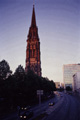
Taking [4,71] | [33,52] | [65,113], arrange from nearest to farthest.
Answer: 1. [65,113]
2. [4,71]
3. [33,52]

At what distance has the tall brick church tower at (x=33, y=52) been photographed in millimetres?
129000

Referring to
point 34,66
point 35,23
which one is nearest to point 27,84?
point 34,66

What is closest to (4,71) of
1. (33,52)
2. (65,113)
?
(65,113)

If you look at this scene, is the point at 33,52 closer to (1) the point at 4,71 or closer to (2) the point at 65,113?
(1) the point at 4,71

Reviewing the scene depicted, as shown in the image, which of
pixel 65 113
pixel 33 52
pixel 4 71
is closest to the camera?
pixel 65 113

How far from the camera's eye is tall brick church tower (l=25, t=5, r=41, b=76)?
129 metres

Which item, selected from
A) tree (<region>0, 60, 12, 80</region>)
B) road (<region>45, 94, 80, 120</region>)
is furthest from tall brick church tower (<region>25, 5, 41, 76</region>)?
road (<region>45, 94, 80, 120</region>)

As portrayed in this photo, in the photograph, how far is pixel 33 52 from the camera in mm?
136000

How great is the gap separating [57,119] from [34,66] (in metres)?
103

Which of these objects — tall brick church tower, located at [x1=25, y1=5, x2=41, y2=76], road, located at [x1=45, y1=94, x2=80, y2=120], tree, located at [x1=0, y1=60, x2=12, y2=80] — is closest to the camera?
road, located at [x1=45, y1=94, x2=80, y2=120]

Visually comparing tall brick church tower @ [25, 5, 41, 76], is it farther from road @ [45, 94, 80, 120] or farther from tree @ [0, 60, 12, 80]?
road @ [45, 94, 80, 120]

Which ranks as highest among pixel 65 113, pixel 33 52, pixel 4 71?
pixel 33 52

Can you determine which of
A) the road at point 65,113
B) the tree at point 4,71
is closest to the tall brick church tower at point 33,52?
the tree at point 4,71

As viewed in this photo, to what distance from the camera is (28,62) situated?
13012 cm
